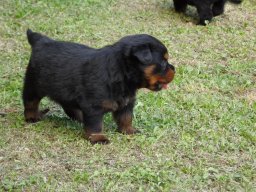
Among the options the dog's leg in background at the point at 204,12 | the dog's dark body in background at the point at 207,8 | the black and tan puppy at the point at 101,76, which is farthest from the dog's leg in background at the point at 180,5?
the black and tan puppy at the point at 101,76

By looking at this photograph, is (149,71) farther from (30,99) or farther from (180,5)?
(180,5)

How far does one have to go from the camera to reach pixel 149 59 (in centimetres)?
515

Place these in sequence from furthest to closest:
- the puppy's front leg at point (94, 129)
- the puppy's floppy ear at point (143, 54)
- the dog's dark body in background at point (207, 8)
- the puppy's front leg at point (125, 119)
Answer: the dog's dark body in background at point (207, 8)
the puppy's front leg at point (125, 119)
the puppy's front leg at point (94, 129)
the puppy's floppy ear at point (143, 54)

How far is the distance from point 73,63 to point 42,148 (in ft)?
3.09

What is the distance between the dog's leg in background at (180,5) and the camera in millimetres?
11141

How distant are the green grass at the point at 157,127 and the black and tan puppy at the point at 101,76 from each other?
1.17 ft

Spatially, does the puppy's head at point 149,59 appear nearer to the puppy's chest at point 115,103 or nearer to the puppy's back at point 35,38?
the puppy's chest at point 115,103

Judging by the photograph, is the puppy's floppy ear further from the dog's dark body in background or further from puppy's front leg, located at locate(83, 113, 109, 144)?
the dog's dark body in background

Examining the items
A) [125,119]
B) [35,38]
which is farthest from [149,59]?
[35,38]

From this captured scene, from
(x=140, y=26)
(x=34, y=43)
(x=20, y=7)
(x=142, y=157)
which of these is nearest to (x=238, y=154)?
(x=142, y=157)

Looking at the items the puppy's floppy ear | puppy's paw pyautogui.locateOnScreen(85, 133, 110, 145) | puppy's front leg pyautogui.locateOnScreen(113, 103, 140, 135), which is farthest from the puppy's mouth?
puppy's paw pyautogui.locateOnScreen(85, 133, 110, 145)

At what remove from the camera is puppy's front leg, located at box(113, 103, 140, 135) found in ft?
18.6

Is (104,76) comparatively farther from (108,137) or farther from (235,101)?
(235,101)

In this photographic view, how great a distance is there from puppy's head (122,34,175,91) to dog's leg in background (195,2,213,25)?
213 inches
